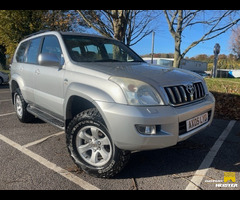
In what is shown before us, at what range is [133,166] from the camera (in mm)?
2816

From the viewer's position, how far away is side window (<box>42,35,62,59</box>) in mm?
3261

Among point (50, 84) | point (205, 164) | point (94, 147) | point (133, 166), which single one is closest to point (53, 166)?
point (94, 147)

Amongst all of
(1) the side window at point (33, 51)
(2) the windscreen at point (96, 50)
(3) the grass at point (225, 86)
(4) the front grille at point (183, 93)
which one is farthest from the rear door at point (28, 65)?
(3) the grass at point (225, 86)

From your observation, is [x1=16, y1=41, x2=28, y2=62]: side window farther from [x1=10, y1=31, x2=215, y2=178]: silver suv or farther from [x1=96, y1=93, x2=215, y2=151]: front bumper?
[x1=96, y1=93, x2=215, y2=151]: front bumper

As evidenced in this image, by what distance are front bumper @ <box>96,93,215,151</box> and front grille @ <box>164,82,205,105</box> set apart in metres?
0.14

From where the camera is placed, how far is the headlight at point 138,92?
2209mm

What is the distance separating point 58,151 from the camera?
3.24 metres

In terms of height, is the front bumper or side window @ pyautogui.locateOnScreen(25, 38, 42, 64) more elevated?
side window @ pyautogui.locateOnScreen(25, 38, 42, 64)

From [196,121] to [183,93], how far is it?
1.30ft

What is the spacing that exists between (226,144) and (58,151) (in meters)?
2.88

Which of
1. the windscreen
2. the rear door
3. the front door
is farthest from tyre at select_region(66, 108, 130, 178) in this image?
the rear door
